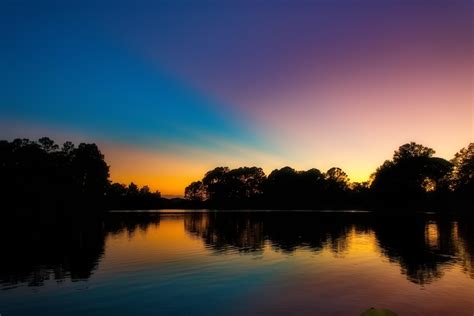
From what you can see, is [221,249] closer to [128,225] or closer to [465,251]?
[465,251]

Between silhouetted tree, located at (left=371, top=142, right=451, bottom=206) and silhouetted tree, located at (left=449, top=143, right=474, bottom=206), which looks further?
silhouetted tree, located at (left=371, top=142, right=451, bottom=206)

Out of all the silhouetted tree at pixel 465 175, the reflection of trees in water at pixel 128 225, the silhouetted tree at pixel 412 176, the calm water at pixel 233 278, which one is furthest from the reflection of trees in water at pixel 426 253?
the silhouetted tree at pixel 412 176

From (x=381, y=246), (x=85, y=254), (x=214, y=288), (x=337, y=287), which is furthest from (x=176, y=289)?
(x=381, y=246)

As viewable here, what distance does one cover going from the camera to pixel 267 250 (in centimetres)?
5334

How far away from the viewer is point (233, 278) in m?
34.8

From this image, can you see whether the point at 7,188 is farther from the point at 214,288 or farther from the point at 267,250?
the point at 214,288

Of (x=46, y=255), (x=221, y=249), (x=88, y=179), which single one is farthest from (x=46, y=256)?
(x=88, y=179)

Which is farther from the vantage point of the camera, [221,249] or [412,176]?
[412,176]

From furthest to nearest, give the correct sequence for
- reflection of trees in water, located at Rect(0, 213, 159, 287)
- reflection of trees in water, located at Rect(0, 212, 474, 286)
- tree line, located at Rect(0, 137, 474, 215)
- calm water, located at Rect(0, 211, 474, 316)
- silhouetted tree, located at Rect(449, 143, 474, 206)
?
1. silhouetted tree, located at Rect(449, 143, 474, 206)
2. tree line, located at Rect(0, 137, 474, 215)
3. reflection of trees in water, located at Rect(0, 212, 474, 286)
4. reflection of trees in water, located at Rect(0, 213, 159, 287)
5. calm water, located at Rect(0, 211, 474, 316)

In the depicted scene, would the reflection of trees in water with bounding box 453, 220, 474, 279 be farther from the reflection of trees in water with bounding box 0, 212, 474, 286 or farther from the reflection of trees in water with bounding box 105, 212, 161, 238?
the reflection of trees in water with bounding box 105, 212, 161, 238

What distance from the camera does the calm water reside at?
25672mm

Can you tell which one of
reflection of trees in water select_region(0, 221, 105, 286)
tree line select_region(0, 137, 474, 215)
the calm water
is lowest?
the calm water

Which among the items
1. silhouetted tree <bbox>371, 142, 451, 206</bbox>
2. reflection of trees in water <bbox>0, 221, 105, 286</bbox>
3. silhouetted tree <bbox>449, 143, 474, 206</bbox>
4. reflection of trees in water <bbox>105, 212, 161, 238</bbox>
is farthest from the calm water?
silhouetted tree <bbox>371, 142, 451, 206</bbox>

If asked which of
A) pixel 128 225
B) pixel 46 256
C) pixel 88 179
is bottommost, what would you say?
pixel 46 256
